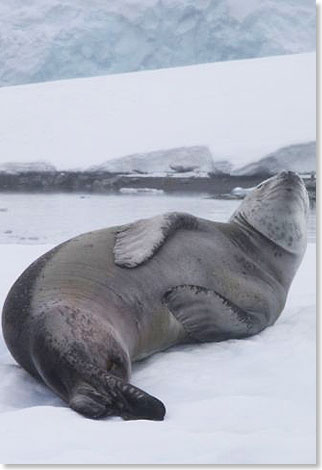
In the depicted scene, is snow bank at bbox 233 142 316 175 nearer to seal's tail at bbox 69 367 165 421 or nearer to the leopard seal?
the leopard seal

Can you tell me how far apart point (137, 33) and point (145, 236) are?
139 centimetres

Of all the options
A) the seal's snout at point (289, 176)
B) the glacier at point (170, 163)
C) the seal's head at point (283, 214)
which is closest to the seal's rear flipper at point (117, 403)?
→ the seal's head at point (283, 214)

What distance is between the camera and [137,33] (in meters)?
4.21

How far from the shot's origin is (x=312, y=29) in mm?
3791

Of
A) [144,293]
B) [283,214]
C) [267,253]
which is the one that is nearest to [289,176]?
[283,214]

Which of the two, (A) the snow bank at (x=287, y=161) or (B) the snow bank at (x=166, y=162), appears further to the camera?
(B) the snow bank at (x=166, y=162)

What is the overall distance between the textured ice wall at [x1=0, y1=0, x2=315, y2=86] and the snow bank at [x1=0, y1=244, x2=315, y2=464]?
1485mm

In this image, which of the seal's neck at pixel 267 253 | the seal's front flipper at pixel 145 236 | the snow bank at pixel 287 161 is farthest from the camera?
the snow bank at pixel 287 161

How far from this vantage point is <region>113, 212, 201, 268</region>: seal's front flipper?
9.92ft

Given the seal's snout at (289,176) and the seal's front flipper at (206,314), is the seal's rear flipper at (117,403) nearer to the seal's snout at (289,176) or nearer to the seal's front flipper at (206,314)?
the seal's front flipper at (206,314)

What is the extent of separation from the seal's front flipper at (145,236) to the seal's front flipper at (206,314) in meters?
0.15

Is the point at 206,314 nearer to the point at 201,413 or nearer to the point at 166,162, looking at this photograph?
the point at 201,413

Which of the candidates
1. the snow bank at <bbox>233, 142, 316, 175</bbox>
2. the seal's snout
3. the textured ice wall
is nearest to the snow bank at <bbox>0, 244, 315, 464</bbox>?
the seal's snout

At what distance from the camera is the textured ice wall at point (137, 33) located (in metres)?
4.11
